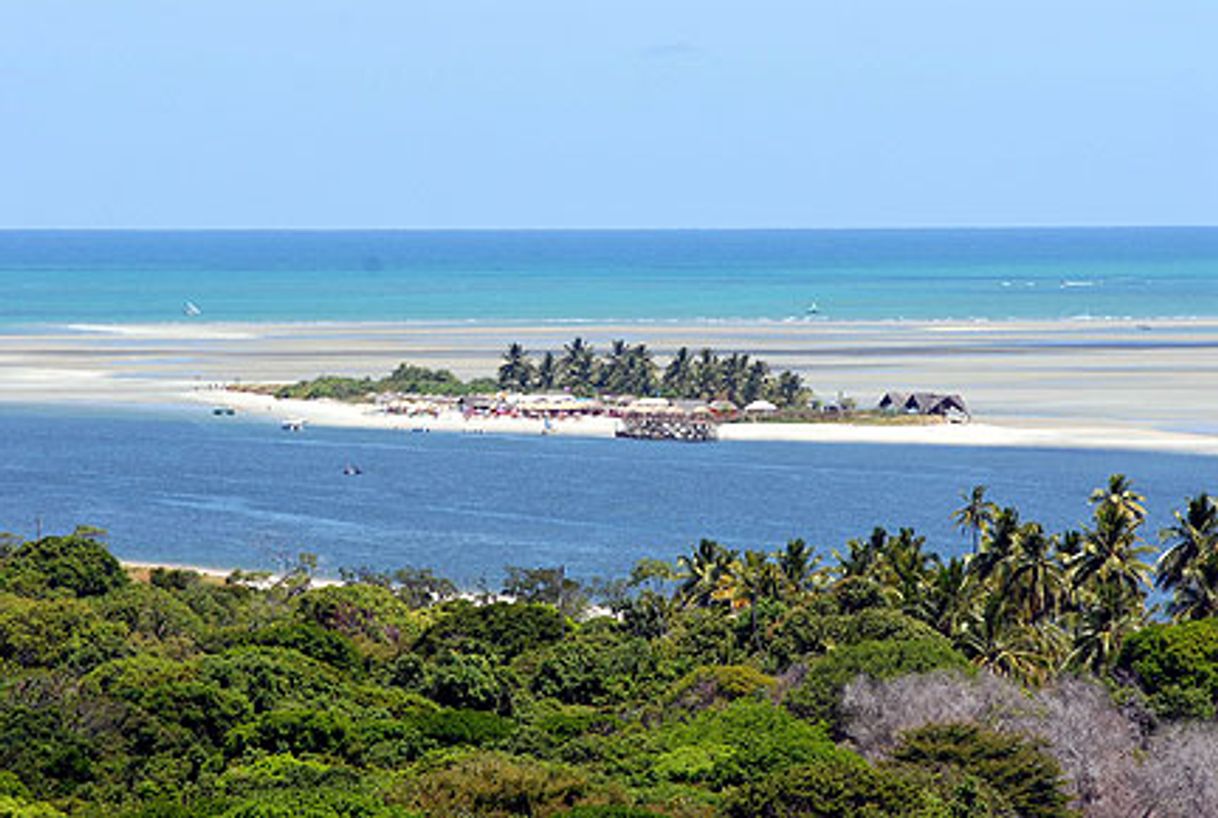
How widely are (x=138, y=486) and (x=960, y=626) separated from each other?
208ft

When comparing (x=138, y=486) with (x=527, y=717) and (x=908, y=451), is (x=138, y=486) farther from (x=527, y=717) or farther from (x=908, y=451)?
(x=527, y=717)

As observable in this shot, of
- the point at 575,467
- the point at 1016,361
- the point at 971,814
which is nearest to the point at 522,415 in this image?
the point at 575,467

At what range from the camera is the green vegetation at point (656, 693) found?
131 ft

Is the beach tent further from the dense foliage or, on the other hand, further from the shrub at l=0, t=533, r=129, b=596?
the shrub at l=0, t=533, r=129, b=596

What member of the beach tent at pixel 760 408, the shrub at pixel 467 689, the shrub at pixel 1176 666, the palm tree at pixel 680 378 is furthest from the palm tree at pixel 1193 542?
the palm tree at pixel 680 378

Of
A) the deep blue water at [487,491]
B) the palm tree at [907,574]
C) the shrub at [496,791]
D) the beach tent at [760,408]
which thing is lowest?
the deep blue water at [487,491]

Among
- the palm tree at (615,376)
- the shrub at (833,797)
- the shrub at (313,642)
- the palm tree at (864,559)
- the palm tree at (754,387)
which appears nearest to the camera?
the shrub at (833,797)

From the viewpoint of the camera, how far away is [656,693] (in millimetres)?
53781

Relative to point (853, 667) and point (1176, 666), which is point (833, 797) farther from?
point (1176, 666)

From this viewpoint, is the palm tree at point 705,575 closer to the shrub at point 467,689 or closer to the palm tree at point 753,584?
the palm tree at point 753,584

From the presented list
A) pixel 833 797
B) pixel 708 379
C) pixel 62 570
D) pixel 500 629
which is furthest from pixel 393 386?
pixel 833 797

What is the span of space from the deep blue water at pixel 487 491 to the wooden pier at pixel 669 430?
2464 mm

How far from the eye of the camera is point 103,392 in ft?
Answer: 505

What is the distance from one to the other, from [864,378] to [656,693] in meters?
110
